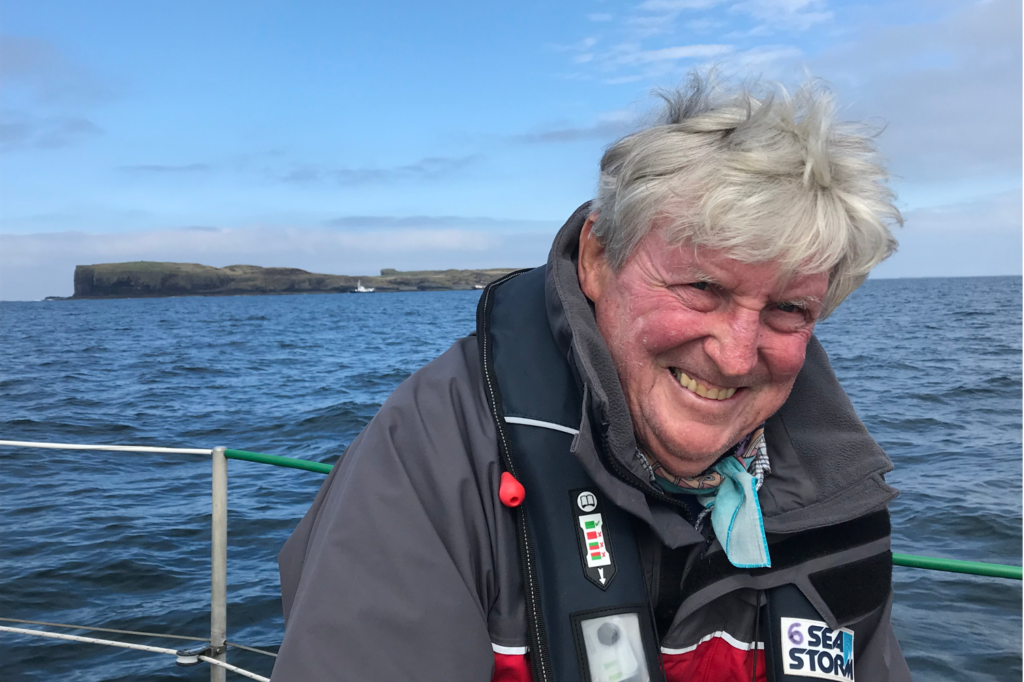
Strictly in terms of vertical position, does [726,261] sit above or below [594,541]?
above

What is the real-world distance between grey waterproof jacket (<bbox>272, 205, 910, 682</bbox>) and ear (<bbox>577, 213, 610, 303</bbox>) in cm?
3

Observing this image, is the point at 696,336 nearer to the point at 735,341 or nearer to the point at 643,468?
the point at 735,341

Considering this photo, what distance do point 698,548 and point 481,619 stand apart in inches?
19.2

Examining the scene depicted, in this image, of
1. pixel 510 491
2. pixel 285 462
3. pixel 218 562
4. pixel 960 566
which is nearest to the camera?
pixel 510 491

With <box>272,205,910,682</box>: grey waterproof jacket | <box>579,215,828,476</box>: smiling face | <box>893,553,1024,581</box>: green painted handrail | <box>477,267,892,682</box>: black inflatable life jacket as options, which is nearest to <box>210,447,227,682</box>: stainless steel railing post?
<box>272,205,910,682</box>: grey waterproof jacket

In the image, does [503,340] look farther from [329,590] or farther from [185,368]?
[185,368]

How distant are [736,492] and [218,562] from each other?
1.98m

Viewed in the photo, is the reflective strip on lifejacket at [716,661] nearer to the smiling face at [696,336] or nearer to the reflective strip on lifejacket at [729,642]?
the reflective strip on lifejacket at [729,642]

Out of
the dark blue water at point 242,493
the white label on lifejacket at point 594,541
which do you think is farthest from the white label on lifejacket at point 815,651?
the dark blue water at point 242,493

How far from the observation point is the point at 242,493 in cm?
799

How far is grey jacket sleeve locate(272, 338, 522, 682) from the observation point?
1.05 m

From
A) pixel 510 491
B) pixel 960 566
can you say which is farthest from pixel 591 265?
pixel 960 566

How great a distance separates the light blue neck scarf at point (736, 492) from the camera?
4.62 ft

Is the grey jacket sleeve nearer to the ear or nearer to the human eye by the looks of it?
the ear
